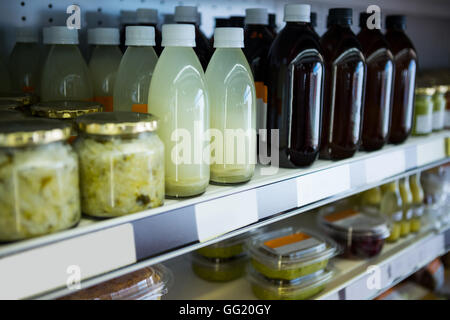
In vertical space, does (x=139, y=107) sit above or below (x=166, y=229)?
above

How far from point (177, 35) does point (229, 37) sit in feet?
0.40

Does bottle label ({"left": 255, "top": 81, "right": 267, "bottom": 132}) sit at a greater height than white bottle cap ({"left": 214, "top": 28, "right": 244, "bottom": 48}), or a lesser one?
lesser

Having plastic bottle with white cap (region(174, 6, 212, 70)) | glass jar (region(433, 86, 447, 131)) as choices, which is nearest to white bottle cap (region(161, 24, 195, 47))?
plastic bottle with white cap (region(174, 6, 212, 70))

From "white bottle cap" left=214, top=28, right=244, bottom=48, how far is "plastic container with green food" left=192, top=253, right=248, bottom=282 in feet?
2.43

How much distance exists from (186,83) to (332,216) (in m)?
1.08

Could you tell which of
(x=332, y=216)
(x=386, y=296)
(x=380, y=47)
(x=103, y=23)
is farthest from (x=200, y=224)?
(x=386, y=296)

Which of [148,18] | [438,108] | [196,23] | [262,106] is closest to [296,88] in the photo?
[262,106]

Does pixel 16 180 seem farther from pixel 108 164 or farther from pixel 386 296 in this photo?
pixel 386 296

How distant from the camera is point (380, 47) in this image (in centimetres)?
127

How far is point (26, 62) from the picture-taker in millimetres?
1080

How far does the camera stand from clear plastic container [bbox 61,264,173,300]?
927mm

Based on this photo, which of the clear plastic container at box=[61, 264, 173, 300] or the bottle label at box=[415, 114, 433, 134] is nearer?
the clear plastic container at box=[61, 264, 173, 300]

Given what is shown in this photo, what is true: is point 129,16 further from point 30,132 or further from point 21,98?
point 30,132

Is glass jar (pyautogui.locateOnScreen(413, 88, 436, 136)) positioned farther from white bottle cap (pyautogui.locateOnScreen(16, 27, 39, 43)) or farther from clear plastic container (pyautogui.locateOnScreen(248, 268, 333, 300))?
white bottle cap (pyautogui.locateOnScreen(16, 27, 39, 43))
